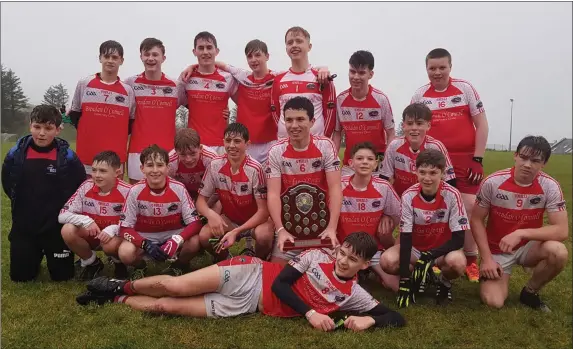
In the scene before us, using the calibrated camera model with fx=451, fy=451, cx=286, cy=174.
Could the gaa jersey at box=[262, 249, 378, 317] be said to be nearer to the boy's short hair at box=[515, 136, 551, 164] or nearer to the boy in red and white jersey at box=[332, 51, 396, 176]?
the boy in red and white jersey at box=[332, 51, 396, 176]

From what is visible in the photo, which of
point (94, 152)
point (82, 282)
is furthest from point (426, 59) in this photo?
point (82, 282)

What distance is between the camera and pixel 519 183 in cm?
452

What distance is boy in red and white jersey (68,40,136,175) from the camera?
5.59 m

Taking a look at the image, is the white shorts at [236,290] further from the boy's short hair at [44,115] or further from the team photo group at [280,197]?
the boy's short hair at [44,115]

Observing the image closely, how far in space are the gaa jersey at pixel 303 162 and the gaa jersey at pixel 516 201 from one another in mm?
1602

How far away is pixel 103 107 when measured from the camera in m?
5.60

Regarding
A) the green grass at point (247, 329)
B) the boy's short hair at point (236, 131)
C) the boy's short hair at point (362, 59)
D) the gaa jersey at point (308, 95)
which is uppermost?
the boy's short hair at point (362, 59)

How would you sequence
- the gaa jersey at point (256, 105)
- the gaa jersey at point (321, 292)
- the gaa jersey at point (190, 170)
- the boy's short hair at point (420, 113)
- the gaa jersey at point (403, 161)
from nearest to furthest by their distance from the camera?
the gaa jersey at point (321, 292) < the boy's short hair at point (420, 113) < the gaa jersey at point (403, 161) < the gaa jersey at point (190, 170) < the gaa jersey at point (256, 105)

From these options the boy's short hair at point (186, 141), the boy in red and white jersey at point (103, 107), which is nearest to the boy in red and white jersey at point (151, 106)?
the boy in red and white jersey at point (103, 107)

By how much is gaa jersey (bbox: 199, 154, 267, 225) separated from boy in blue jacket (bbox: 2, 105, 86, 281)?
158 cm

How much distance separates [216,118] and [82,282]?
2559 millimetres

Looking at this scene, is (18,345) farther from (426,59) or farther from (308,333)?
(426,59)

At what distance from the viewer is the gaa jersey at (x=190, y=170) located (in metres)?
5.21

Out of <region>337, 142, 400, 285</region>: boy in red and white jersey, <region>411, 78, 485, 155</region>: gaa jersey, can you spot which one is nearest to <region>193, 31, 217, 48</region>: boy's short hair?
<region>337, 142, 400, 285</region>: boy in red and white jersey
